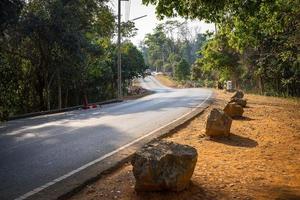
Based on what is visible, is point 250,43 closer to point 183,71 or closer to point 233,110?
point 233,110

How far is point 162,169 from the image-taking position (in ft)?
23.4

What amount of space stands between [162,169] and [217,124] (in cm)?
626

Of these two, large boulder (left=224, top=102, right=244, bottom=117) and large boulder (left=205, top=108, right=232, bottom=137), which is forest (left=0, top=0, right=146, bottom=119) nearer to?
large boulder (left=224, top=102, right=244, bottom=117)

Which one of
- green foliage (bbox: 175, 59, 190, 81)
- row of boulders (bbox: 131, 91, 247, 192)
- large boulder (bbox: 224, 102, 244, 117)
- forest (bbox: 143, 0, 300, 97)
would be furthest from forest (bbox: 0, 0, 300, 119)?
green foliage (bbox: 175, 59, 190, 81)

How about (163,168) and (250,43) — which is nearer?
(163,168)

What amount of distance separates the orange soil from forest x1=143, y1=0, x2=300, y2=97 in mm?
3632

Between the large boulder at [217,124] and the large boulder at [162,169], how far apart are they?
19.0ft

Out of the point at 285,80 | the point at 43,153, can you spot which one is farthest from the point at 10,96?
the point at 285,80

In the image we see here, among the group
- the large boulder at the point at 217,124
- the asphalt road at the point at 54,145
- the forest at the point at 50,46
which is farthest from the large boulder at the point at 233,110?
the forest at the point at 50,46

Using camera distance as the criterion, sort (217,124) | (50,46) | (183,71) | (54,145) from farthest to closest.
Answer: (183,71) < (50,46) < (217,124) < (54,145)

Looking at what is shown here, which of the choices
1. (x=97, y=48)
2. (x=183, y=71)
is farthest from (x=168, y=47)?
(x=97, y=48)

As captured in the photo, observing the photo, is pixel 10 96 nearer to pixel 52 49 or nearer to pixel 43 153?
pixel 43 153

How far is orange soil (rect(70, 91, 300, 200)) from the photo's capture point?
7336 mm

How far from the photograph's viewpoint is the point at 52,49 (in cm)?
2914
